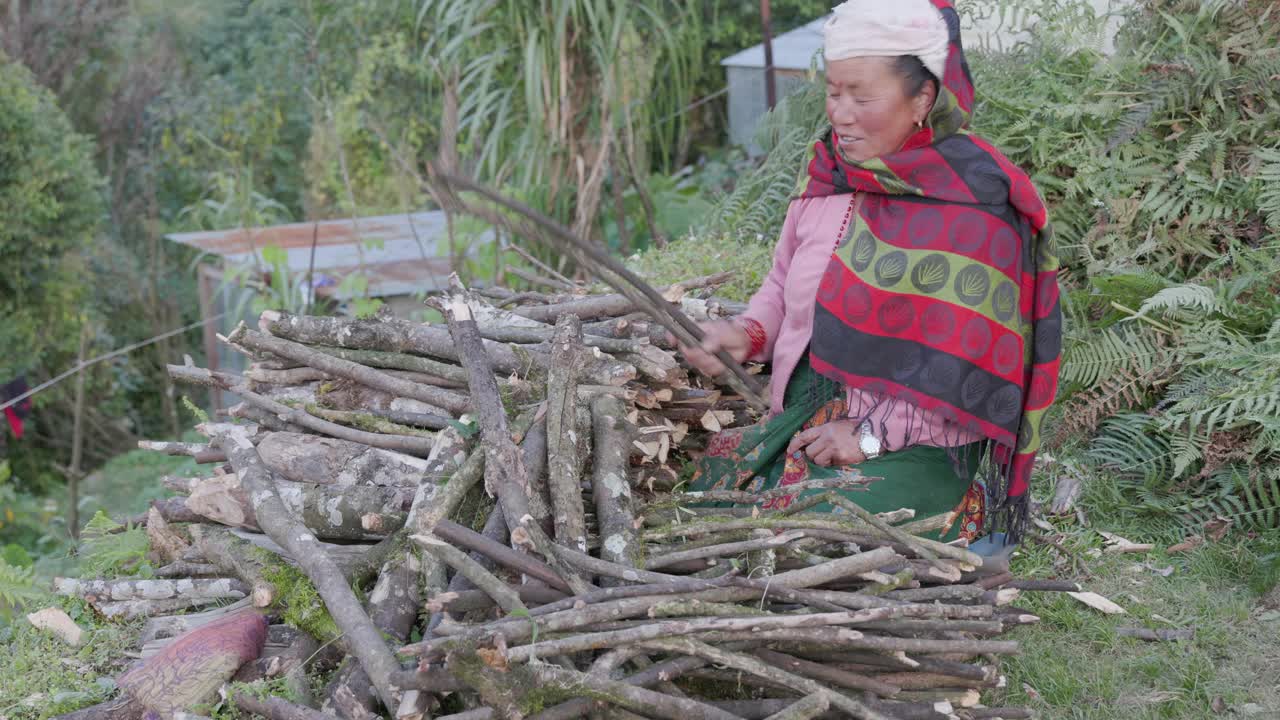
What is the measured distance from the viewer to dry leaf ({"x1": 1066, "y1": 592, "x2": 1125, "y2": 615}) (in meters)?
3.24

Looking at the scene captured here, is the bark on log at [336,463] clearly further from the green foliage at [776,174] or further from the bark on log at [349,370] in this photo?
the green foliage at [776,174]

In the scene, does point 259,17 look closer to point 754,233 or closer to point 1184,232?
point 754,233

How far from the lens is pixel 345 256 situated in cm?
760

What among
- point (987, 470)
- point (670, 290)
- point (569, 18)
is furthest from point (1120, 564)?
point (569, 18)

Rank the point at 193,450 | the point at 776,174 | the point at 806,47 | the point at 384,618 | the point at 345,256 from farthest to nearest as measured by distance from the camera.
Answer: the point at 806,47
the point at 345,256
the point at 776,174
the point at 193,450
the point at 384,618

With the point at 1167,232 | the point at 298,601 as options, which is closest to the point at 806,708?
the point at 298,601

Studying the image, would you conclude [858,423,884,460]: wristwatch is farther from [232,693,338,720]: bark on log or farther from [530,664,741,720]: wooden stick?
[232,693,338,720]: bark on log

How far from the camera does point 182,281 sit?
12.7 metres

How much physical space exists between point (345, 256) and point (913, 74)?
5752 millimetres

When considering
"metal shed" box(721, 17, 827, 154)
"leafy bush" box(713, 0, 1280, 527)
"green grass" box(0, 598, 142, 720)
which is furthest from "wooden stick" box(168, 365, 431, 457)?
"metal shed" box(721, 17, 827, 154)

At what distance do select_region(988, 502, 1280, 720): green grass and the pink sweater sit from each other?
741mm

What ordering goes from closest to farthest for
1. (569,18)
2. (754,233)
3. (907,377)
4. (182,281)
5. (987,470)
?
(907,377), (987,470), (754,233), (569,18), (182,281)

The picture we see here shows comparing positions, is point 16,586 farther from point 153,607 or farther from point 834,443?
point 834,443

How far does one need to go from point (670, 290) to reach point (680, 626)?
1786 millimetres
